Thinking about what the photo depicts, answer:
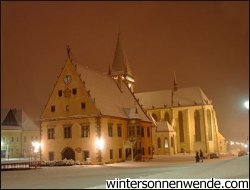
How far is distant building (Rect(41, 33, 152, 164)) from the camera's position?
4809cm

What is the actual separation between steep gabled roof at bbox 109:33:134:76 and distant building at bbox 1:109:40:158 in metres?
25.6

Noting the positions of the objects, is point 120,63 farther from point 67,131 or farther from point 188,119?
point 67,131

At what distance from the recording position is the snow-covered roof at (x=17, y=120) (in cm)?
8919

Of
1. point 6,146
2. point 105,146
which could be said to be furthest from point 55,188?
point 6,146

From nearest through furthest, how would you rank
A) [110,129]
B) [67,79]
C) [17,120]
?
[110,129] < [67,79] < [17,120]

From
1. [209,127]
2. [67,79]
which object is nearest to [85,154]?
[67,79]

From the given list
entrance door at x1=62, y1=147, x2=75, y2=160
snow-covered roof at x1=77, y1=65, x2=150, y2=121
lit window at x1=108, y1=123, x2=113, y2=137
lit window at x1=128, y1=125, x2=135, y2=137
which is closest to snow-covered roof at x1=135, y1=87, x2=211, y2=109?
snow-covered roof at x1=77, y1=65, x2=150, y2=121

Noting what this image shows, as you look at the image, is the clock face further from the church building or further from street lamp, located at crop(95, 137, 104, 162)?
the church building

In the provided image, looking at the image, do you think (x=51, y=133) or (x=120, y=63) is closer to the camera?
(x=51, y=133)

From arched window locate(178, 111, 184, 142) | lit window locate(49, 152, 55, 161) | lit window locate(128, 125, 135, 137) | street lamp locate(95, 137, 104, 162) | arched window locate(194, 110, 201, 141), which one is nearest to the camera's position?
street lamp locate(95, 137, 104, 162)

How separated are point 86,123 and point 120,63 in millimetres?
42620

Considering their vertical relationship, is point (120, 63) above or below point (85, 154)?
above

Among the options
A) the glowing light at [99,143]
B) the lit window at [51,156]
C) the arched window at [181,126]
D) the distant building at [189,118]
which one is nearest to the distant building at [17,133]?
the distant building at [189,118]

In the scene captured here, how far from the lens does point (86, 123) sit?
4881 centimetres
